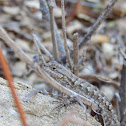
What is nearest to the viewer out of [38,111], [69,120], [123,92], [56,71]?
[69,120]

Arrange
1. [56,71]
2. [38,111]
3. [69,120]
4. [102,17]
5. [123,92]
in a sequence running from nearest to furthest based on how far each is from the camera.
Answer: [69,120] → [38,111] → [56,71] → [102,17] → [123,92]

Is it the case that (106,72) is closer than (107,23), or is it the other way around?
(106,72)

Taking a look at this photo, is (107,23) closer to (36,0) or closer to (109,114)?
(36,0)

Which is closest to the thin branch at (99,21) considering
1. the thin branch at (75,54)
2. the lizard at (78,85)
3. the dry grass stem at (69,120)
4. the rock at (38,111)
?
the thin branch at (75,54)

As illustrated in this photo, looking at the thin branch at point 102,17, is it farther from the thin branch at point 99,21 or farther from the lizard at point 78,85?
the lizard at point 78,85

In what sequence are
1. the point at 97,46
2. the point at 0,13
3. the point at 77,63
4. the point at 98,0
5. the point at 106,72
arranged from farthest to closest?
the point at 98,0 → the point at 0,13 → the point at 97,46 → the point at 106,72 → the point at 77,63

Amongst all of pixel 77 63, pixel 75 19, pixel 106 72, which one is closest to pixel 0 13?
pixel 75 19

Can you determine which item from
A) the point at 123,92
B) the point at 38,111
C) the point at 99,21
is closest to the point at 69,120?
the point at 38,111

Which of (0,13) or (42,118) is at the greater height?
(42,118)

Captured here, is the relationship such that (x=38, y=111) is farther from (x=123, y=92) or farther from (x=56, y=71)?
(x=123, y=92)
